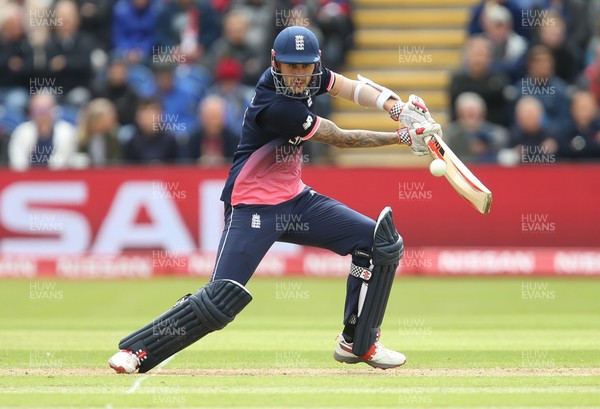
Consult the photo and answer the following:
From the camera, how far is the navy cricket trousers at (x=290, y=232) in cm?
775

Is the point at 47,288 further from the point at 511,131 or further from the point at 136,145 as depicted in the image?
the point at 511,131

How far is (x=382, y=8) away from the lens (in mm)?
18688

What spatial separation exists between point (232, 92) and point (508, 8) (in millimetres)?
4165

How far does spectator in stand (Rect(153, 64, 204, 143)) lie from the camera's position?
1656 centimetres

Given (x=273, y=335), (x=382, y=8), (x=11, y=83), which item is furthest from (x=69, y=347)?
(x=382, y=8)

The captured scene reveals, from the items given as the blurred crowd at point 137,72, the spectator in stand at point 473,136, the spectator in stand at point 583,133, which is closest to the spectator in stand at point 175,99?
the blurred crowd at point 137,72

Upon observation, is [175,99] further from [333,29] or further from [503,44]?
[503,44]

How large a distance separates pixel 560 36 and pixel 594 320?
6149 mm

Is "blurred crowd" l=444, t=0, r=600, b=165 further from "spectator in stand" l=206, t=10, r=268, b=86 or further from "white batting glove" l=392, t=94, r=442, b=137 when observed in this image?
"white batting glove" l=392, t=94, r=442, b=137

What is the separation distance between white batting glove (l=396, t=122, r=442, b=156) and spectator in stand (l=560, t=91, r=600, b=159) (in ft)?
24.1

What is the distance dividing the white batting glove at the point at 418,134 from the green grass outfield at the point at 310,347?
1.47 m

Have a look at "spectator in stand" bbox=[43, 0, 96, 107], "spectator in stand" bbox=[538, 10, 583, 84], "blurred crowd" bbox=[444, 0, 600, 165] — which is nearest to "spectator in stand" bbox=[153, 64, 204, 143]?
"spectator in stand" bbox=[43, 0, 96, 107]

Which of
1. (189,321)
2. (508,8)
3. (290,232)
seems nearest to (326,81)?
(290,232)

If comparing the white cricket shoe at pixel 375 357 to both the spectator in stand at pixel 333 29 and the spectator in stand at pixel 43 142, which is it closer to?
the spectator in stand at pixel 43 142
